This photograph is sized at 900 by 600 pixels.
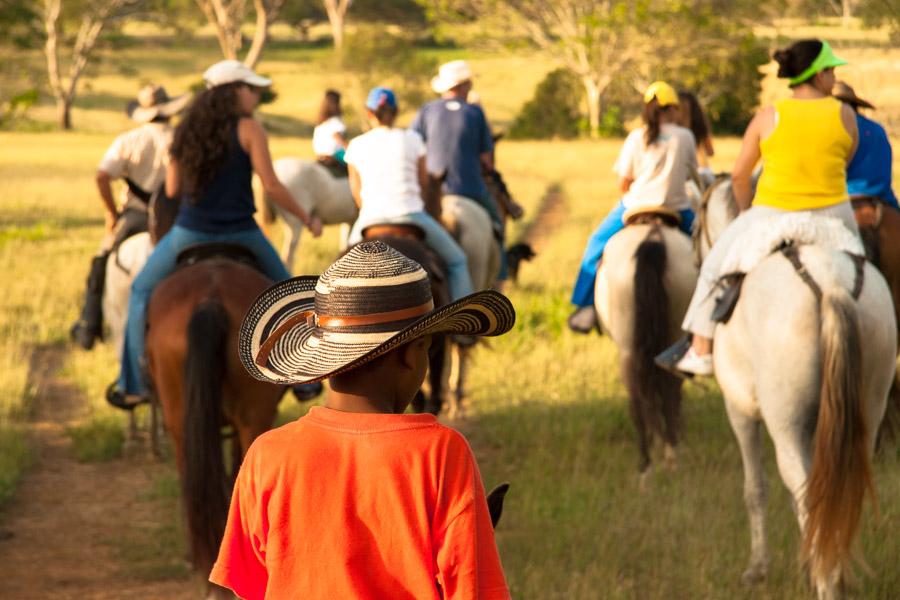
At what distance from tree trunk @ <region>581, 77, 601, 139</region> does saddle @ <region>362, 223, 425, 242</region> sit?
37.1 m

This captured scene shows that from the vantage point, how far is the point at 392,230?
8.05 meters

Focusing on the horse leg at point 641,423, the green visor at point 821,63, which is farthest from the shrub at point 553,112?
the green visor at point 821,63

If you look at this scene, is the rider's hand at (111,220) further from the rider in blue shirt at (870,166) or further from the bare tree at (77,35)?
the bare tree at (77,35)

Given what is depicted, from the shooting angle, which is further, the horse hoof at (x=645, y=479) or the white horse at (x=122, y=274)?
the white horse at (x=122, y=274)

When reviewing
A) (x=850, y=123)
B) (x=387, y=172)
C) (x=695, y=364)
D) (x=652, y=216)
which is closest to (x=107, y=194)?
(x=387, y=172)

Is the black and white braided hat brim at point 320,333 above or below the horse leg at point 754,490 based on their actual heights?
above

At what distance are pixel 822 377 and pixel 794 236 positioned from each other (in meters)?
0.68

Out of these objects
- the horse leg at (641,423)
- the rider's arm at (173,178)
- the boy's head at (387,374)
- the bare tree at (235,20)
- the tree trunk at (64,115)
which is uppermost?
the boy's head at (387,374)

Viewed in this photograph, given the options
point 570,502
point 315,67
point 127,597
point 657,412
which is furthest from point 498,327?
point 315,67

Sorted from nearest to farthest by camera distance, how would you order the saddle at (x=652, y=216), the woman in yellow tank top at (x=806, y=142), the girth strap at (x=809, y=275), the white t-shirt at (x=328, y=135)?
the girth strap at (x=809, y=275), the woman in yellow tank top at (x=806, y=142), the saddle at (x=652, y=216), the white t-shirt at (x=328, y=135)

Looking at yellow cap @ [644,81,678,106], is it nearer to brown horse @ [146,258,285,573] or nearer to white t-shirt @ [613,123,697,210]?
A: white t-shirt @ [613,123,697,210]

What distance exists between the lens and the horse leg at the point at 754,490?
6.20m

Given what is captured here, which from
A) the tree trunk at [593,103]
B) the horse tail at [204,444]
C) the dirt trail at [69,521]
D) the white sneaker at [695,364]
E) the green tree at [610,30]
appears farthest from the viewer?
the tree trunk at [593,103]

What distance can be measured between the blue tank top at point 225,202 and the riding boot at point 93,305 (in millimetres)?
2980
